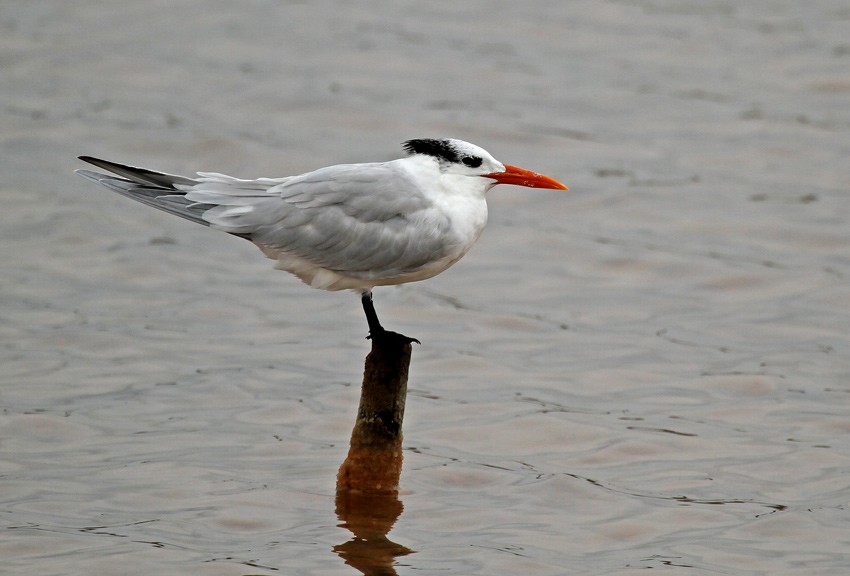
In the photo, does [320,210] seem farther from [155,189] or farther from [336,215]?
[155,189]

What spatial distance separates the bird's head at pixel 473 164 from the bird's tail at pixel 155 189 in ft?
3.55

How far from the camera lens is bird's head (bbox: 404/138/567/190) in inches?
238

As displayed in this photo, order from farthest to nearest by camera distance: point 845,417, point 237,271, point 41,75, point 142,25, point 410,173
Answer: point 142,25 → point 41,75 → point 237,271 → point 845,417 → point 410,173

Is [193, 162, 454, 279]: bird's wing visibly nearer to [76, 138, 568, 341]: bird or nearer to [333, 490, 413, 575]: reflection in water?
[76, 138, 568, 341]: bird

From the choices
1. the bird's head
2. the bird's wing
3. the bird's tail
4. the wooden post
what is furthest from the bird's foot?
the bird's tail

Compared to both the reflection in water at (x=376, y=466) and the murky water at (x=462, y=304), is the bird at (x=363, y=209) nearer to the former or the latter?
the reflection in water at (x=376, y=466)

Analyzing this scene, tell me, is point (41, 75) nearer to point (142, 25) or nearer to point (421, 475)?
point (142, 25)

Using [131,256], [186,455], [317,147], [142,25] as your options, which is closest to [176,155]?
[317,147]

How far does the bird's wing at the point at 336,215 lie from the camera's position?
605 centimetres

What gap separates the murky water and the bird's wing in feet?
4.64

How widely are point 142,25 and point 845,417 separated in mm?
10304

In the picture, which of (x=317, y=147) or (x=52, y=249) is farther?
(x=317, y=147)

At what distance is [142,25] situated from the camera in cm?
1588

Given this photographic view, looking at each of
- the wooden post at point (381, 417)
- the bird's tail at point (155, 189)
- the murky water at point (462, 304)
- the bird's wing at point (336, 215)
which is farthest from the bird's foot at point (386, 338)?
the murky water at point (462, 304)
